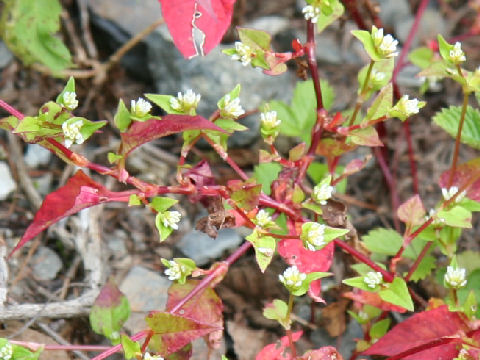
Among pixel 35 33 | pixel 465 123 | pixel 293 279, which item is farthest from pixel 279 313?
pixel 35 33

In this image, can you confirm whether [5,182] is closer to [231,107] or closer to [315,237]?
[231,107]

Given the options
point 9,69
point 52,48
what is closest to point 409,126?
point 52,48

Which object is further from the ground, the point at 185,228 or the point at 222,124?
the point at 222,124

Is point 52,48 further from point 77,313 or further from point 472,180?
point 472,180

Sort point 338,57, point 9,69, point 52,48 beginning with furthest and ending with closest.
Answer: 1. point 338,57
2. point 9,69
3. point 52,48

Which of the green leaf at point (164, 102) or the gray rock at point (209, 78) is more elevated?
the green leaf at point (164, 102)

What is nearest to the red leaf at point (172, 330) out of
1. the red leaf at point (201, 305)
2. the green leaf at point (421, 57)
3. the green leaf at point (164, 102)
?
the red leaf at point (201, 305)

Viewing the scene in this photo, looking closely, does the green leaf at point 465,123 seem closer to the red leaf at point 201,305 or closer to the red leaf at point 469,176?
the red leaf at point 469,176
